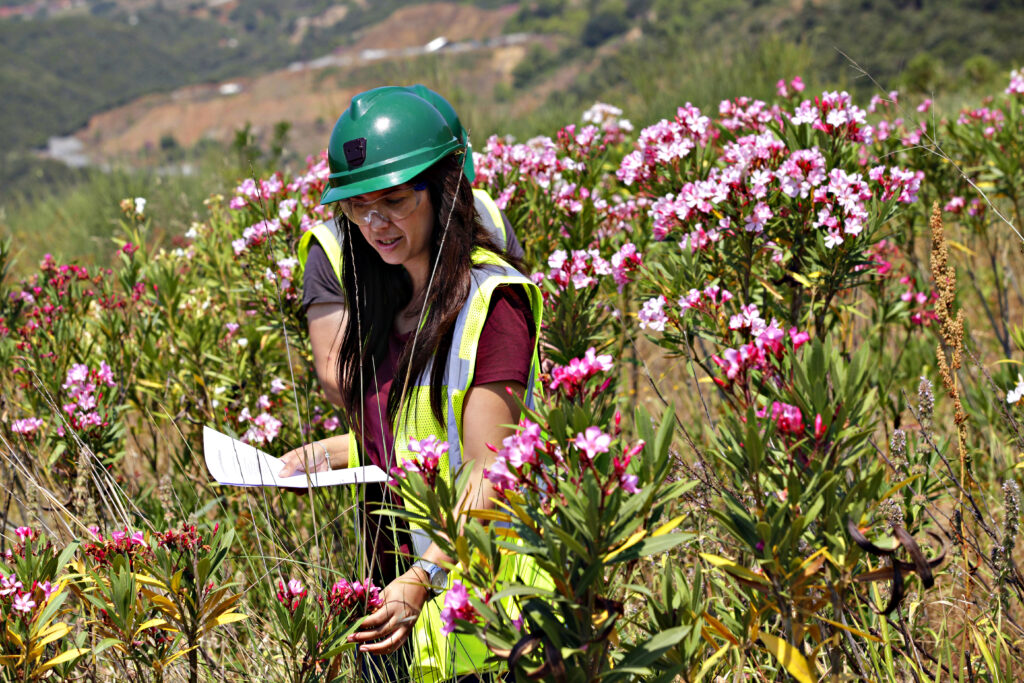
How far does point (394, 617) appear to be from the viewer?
5.62 ft

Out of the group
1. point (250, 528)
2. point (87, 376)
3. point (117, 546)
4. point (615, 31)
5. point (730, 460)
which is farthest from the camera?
point (615, 31)

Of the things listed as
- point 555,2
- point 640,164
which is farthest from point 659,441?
point 555,2

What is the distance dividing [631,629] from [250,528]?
4.92ft

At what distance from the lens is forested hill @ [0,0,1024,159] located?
12.6m

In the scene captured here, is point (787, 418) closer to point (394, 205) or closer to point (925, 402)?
point (925, 402)

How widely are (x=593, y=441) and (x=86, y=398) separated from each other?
6.63ft

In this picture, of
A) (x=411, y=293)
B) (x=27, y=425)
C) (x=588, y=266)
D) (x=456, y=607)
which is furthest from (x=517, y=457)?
(x=27, y=425)

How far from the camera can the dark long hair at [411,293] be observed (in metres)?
1.90

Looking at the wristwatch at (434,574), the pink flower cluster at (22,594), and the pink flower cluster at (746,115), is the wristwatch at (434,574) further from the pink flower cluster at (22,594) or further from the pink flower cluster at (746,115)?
the pink flower cluster at (746,115)

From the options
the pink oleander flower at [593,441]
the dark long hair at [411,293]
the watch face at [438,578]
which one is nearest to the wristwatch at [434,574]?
the watch face at [438,578]

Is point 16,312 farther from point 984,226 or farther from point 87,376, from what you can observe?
point 984,226

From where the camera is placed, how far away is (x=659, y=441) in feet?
4.12

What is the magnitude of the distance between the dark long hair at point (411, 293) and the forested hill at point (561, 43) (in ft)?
3.79

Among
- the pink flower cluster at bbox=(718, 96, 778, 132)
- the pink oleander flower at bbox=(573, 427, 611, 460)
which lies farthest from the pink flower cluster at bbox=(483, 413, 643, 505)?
the pink flower cluster at bbox=(718, 96, 778, 132)
